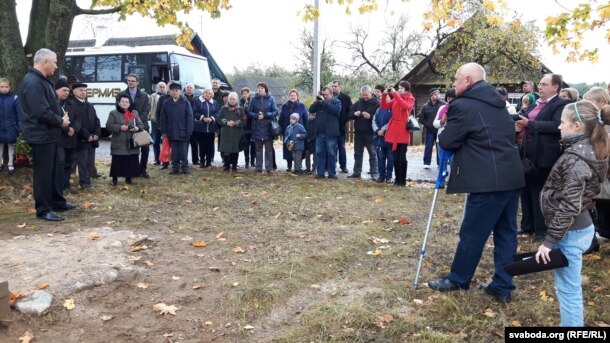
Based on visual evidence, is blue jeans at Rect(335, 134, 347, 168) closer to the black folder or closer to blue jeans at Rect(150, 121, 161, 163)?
blue jeans at Rect(150, 121, 161, 163)

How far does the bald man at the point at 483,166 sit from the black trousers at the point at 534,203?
190 cm

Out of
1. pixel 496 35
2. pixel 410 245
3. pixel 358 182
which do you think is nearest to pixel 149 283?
pixel 410 245

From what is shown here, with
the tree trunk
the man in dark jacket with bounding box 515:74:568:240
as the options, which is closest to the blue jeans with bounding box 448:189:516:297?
the man in dark jacket with bounding box 515:74:568:240

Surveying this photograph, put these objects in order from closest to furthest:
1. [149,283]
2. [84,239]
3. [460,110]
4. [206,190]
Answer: [460,110], [149,283], [84,239], [206,190]

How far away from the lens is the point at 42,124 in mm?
7012

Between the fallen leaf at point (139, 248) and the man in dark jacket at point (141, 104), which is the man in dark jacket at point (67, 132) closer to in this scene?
the man in dark jacket at point (141, 104)

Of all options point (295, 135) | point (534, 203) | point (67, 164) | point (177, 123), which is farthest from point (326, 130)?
point (534, 203)

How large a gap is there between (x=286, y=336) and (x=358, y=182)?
7.08 meters

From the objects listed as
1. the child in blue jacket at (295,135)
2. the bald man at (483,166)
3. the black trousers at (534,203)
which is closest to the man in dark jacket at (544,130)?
the black trousers at (534,203)

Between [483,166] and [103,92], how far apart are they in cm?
2038

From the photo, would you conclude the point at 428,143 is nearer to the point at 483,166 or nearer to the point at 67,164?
the point at 67,164

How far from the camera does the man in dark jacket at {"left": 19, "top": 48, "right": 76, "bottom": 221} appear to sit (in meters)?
6.89

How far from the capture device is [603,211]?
20.3 feet

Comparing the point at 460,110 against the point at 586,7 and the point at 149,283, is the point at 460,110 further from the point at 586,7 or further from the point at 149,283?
the point at 586,7
